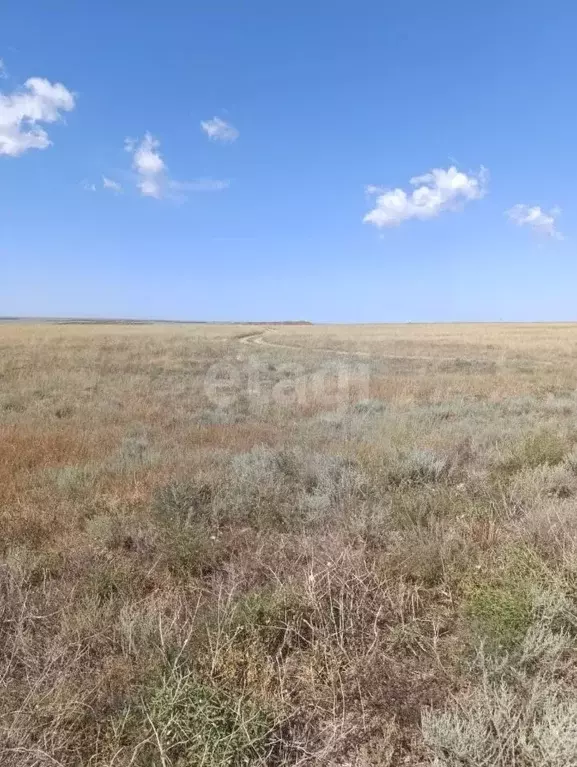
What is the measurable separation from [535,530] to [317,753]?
2662 millimetres

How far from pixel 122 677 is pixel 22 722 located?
535 millimetres

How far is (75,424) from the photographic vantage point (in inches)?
389

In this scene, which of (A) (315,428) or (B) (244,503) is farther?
(A) (315,428)

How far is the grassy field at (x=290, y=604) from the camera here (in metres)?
2.20

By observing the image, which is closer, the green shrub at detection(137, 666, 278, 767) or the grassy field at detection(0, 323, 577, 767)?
the green shrub at detection(137, 666, 278, 767)

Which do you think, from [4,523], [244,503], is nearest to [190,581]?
[244,503]

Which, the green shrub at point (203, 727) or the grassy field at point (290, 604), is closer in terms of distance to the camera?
the green shrub at point (203, 727)

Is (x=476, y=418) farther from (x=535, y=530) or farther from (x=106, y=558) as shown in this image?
(x=106, y=558)

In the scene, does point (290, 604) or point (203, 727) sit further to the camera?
point (290, 604)

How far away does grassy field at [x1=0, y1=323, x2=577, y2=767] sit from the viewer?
220cm

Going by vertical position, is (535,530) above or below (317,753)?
above

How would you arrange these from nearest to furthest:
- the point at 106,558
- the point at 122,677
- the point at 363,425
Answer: the point at 122,677 → the point at 106,558 → the point at 363,425

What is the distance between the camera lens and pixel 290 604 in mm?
3113

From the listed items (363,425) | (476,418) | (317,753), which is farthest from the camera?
(476,418)
